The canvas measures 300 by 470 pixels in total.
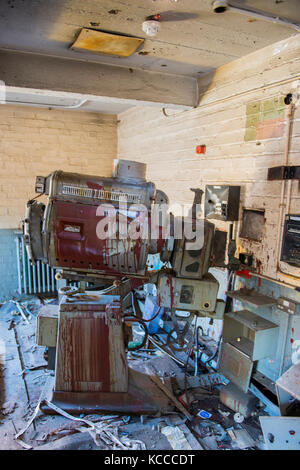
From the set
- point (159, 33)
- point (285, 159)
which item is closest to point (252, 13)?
point (159, 33)

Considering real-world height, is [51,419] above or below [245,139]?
below

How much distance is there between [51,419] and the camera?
91.7 inches

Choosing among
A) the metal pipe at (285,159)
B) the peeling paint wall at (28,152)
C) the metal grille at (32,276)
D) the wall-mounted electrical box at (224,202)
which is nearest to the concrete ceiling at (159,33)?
the metal pipe at (285,159)

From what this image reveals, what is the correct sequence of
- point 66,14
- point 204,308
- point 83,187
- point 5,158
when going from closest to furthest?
point 66,14 < point 83,187 < point 204,308 < point 5,158

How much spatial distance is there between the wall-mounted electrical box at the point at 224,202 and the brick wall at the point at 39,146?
9.69 ft

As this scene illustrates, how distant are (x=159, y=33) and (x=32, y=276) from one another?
394cm

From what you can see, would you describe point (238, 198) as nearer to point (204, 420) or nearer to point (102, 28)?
point (102, 28)

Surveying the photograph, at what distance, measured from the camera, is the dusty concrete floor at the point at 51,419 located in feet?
6.93

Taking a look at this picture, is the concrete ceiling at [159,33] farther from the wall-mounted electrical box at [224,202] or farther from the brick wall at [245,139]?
the wall-mounted electrical box at [224,202]

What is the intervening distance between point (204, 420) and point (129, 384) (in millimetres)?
644

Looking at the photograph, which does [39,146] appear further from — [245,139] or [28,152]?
[245,139]

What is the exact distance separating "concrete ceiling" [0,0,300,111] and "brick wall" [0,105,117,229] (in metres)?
2.43
